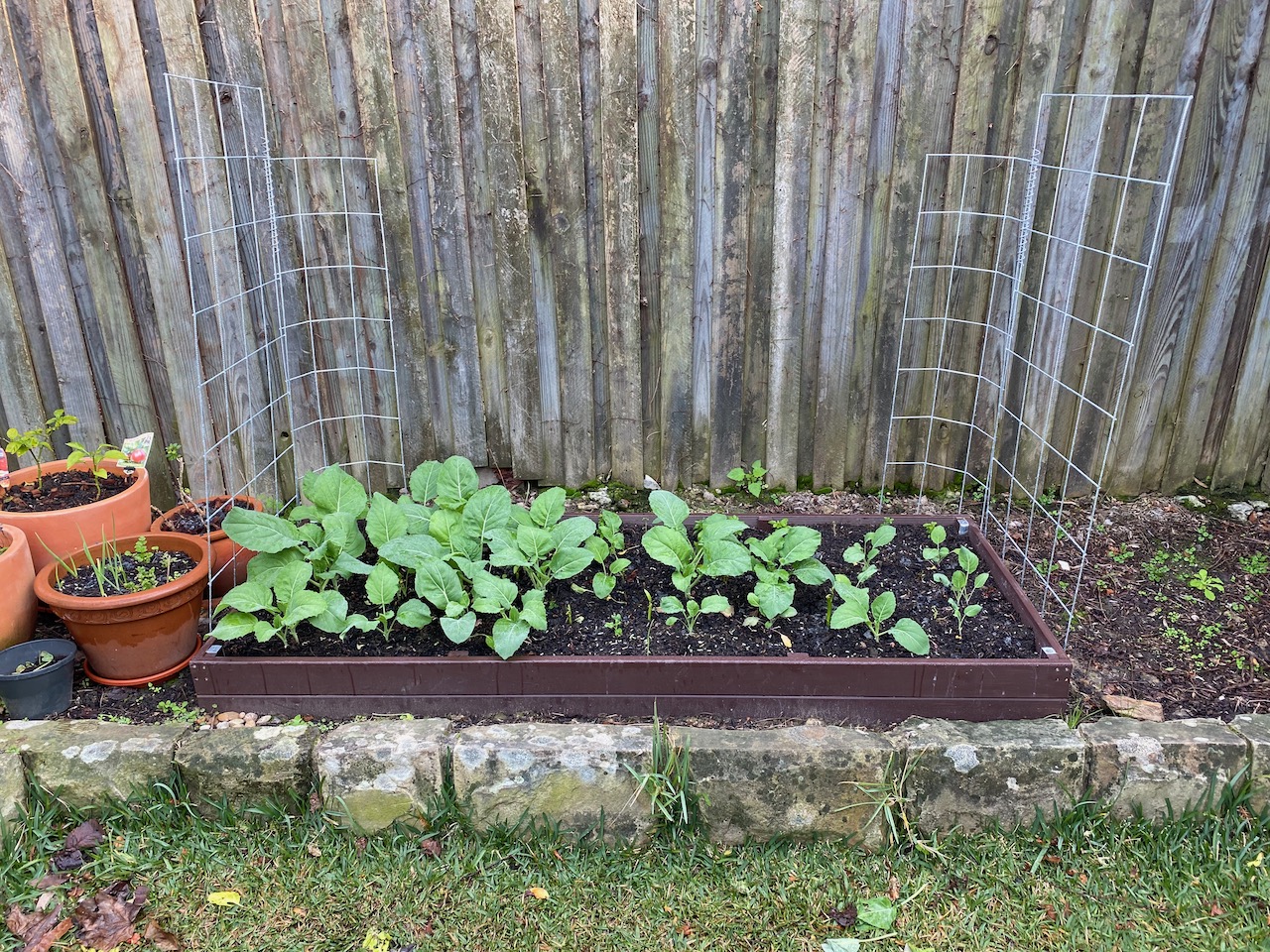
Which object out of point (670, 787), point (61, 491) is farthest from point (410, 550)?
point (61, 491)

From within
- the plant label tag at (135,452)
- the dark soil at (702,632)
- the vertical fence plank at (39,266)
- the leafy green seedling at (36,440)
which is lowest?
the dark soil at (702,632)

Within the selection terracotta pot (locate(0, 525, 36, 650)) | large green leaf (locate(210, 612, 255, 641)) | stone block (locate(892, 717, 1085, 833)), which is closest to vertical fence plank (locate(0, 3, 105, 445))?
→ terracotta pot (locate(0, 525, 36, 650))

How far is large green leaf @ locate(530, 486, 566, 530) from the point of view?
9.92 feet

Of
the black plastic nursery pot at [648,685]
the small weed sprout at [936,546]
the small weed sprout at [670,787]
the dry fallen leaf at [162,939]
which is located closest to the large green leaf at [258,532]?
the black plastic nursery pot at [648,685]

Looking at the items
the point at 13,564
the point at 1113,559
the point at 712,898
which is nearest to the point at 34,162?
the point at 13,564

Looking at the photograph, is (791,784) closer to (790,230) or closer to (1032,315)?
(790,230)

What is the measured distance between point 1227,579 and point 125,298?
419 centimetres

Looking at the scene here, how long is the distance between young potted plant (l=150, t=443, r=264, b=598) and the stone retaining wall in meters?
0.73

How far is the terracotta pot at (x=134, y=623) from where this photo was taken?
8.67ft

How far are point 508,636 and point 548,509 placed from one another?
1.88 ft

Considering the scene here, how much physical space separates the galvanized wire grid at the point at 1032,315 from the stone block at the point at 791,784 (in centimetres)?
119

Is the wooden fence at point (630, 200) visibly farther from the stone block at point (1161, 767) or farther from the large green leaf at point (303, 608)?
the stone block at point (1161, 767)

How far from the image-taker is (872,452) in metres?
3.79

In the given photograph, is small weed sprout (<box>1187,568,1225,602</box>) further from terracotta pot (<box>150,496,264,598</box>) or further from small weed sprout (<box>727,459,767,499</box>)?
terracotta pot (<box>150,496,264,598</box>)
